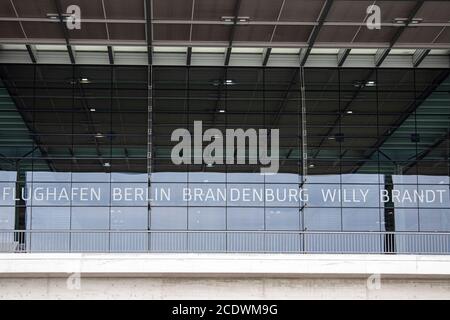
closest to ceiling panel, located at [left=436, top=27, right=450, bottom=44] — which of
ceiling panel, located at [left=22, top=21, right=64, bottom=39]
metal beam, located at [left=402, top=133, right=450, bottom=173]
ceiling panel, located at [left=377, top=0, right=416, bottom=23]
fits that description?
ceiling panel, located at [left=377, top=0, right=416, bottom=23]

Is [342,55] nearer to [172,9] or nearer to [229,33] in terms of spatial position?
[229,33]

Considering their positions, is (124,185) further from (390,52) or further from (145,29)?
(390,52)

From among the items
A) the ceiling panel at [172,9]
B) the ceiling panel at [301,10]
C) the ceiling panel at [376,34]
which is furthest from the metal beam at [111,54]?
the ceiling panel at [376,34]

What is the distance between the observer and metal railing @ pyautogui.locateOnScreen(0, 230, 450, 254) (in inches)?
1836

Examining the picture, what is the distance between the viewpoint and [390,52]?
4825 cm

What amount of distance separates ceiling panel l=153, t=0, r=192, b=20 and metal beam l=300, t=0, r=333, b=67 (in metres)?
5.65

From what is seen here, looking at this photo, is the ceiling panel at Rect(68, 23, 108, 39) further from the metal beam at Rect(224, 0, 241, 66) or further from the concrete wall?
the concrete wall

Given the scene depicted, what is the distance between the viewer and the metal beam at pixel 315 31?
40000mm

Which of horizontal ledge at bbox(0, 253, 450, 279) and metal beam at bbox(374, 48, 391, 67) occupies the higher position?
metal beam at bbox(374, 48, 391, 67)

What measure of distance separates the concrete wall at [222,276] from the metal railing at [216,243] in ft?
34.3

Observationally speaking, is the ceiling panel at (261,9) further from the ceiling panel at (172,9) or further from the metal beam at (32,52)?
the metal beam at (32,52)
